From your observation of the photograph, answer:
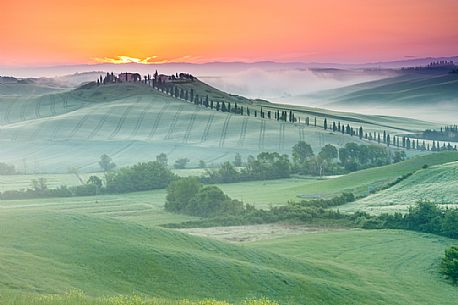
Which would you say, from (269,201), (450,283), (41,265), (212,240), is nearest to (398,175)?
(269,201)

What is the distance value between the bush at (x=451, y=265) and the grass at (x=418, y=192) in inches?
1218

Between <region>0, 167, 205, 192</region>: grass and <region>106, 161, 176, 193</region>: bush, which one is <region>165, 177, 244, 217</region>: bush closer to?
<region>106, 161, 176, 193</region>: bush

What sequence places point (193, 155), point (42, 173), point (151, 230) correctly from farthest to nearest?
point (193, 155) → point (42, 173) → point (151, 230)

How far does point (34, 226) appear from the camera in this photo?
5488cm

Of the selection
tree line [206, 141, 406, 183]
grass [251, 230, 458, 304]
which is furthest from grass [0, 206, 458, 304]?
tree line [206, 141, 406, 183]

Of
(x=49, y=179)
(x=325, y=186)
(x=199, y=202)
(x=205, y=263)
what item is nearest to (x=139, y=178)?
(x=49, y=179)

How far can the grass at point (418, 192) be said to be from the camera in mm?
104000

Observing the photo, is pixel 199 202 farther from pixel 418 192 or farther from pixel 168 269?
pixel 168 269

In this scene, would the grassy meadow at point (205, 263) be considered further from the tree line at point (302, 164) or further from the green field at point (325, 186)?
the tree line at point (302, 164)

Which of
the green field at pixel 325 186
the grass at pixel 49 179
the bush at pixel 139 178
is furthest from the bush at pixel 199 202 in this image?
the grass at pixel 49 179

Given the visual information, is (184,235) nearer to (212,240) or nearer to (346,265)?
(212,240)

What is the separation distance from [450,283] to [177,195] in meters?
52.6

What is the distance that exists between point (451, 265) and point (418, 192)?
46649mm

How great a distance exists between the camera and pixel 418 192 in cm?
11181
